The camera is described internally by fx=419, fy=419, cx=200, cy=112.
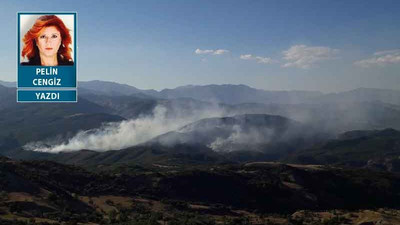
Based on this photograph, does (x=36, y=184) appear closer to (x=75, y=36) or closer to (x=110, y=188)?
(x=110, y=188)

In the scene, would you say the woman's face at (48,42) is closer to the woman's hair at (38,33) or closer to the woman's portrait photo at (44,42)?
the woman's portrait photo at (44,42)

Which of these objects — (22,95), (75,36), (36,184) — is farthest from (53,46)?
(36,184)

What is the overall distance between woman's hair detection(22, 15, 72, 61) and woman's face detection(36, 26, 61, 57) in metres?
0.49

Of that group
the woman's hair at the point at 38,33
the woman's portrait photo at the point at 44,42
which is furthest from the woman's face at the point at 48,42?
the woman's hair at the point at 38,33

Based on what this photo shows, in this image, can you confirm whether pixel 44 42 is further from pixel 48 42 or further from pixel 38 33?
pixel 38 33

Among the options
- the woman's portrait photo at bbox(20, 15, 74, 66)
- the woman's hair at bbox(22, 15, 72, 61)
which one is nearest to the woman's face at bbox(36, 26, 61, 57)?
the woman's portrait photo at bbox(20, 15, 74, 66)

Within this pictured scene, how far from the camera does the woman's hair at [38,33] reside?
63938mm

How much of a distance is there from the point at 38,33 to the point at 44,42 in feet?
5.72

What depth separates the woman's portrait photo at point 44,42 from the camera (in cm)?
6391

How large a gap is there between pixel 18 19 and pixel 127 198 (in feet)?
433

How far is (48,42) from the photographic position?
6406 cm

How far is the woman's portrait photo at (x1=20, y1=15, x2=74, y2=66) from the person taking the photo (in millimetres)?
63906

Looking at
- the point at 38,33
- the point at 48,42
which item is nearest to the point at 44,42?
the point at 48,42

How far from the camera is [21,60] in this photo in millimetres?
64062
